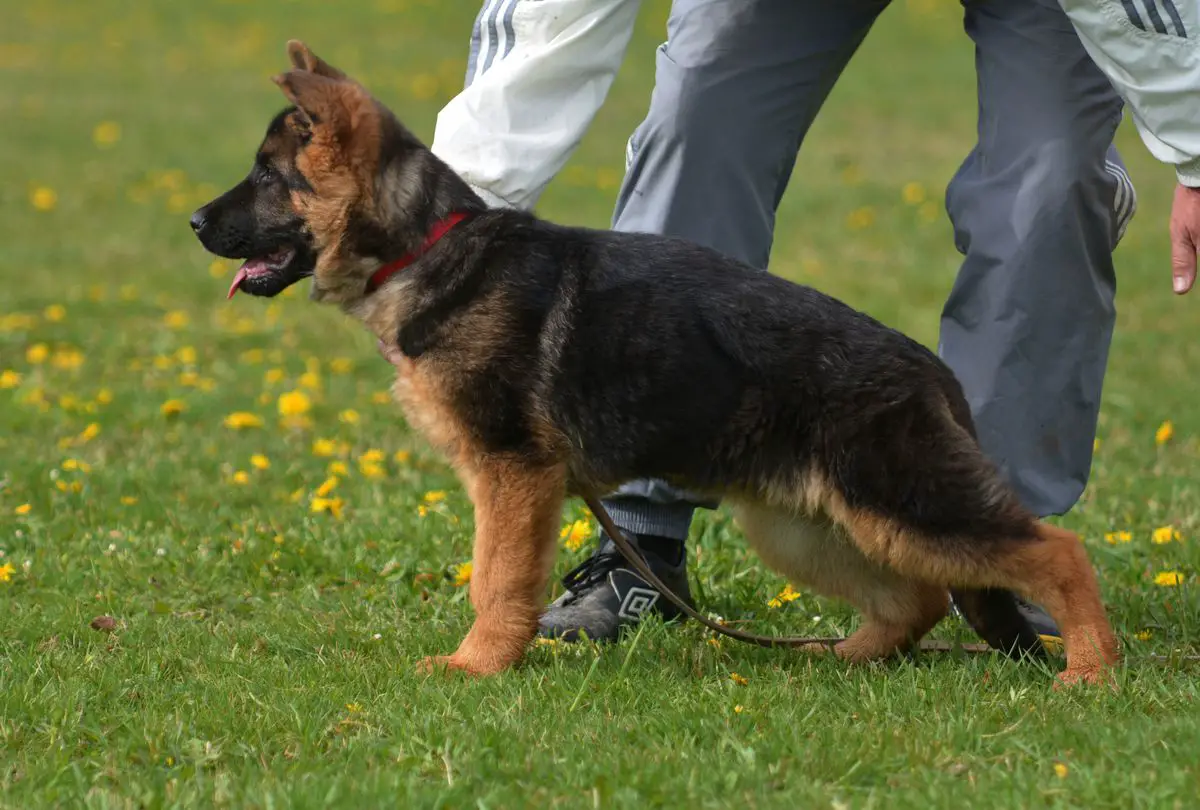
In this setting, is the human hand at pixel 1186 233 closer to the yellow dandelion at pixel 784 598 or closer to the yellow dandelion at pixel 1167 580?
the yellow dandelion at pixel 1167 580

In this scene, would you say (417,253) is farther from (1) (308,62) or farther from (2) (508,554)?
(2) (508,554)

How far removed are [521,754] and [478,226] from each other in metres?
1.59

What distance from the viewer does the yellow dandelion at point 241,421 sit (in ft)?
24.2

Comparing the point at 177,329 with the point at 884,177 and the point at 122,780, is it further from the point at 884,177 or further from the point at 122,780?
the point at 884,177

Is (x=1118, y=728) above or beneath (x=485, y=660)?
beneath

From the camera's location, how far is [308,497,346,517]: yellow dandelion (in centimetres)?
589

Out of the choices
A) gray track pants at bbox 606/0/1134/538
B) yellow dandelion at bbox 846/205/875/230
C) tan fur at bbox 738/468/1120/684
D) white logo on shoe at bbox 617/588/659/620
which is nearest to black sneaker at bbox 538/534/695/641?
white logo on shoe at bbox 617/588/659/620

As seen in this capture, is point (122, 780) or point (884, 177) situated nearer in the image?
point (122, 780)

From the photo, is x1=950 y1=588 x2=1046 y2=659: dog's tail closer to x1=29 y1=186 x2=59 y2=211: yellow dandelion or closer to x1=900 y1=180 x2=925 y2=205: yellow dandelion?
x1=900 y1=180 x2=925 y2=205: yellow dandelion

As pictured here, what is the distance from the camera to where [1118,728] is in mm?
3490

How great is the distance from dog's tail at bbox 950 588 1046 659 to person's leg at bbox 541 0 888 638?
1028 mm

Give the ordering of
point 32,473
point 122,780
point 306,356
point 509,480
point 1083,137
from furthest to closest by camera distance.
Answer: point 306,356, point 32,473, point 1083,137, point 509,480, point 122,780

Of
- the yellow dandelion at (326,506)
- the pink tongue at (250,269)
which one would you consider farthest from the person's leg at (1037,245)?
the yellow dandelion at (326,506)

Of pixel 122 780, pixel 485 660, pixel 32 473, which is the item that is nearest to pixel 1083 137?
pixel 485 660
